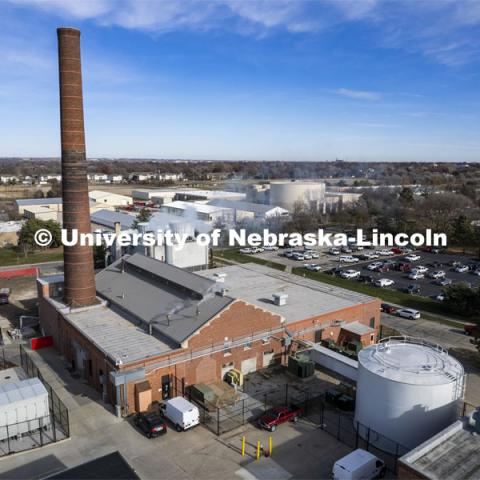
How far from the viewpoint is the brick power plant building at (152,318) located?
875 inches

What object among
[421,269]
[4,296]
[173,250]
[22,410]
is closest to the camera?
[22,410]

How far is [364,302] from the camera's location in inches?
1241

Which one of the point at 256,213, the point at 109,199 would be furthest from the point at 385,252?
the point at 109,199

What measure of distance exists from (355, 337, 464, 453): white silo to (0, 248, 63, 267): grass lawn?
47923mm

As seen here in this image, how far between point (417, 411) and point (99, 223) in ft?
218

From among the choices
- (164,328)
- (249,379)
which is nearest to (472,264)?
(249,379)

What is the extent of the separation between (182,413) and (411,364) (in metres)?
10.2

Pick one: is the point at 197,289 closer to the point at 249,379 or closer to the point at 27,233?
the point at 249,379

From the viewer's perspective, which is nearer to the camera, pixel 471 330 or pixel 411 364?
pixel 411 364

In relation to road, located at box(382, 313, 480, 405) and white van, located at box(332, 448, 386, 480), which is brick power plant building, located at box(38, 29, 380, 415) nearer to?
road, located at box(382, 313, 480, 405)

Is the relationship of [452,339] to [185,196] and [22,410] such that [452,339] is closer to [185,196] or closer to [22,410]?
[22,410]

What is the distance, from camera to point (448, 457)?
15.0 m

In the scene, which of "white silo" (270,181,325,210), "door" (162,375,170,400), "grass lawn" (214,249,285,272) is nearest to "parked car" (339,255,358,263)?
"grass lawn" (214,249,285,272)

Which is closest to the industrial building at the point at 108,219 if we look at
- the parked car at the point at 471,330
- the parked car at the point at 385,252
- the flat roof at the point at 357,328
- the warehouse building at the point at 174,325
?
the parked car at the point at 385,252
